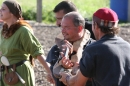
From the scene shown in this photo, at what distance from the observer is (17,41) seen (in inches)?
191

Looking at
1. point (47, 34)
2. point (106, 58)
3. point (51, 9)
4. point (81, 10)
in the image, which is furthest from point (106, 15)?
point (81, 10)

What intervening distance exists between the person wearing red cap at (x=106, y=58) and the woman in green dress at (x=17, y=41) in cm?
→ 138

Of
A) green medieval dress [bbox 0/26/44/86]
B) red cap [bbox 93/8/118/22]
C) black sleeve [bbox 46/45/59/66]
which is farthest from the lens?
green medieval dress [bbox 0/26/44/86]

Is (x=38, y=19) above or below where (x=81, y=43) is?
below

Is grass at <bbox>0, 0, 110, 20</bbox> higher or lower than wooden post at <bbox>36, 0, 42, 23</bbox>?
lower

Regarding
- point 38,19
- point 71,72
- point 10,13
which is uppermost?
point 10,13

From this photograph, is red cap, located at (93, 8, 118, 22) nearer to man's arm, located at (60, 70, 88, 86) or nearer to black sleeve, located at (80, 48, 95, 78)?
black sleeve, located at (80, 48, 95, 78)

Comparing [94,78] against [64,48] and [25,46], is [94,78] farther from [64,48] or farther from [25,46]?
[25,46]

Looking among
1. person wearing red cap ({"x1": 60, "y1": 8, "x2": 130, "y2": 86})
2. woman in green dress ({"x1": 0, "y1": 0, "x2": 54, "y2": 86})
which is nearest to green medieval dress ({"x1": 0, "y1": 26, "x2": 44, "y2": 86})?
woman in green dress ({"x1": 0, "y1": 0, "x2": 54, "y2": 86})

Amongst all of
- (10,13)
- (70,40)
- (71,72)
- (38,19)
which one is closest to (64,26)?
(70,40)

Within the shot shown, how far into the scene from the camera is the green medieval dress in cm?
485

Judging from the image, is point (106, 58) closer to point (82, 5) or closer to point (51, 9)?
point (51, 9)

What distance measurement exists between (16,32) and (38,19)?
354 inches

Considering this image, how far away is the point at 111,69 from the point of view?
3.45 metres
